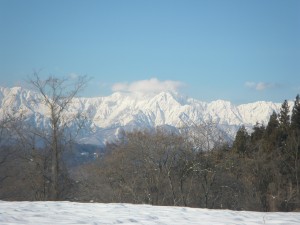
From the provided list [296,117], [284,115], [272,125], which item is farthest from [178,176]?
[284,115]

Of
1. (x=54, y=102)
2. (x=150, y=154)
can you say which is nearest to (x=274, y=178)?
(x=150, y=154)

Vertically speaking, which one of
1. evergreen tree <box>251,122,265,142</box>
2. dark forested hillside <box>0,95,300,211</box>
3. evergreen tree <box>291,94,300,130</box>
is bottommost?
dark forested hillside <box>0,95,300,211</box>

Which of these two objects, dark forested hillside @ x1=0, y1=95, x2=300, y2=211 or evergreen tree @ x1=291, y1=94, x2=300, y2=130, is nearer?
dark forested hillside @ x1=0, y1=95, x2=300, y2=211

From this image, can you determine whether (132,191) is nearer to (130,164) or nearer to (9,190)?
(130,164)

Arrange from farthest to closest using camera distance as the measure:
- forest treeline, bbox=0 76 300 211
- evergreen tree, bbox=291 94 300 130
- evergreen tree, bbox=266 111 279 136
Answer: evergreen tree, bbox=266 111 279 136 < evergreen tree, bbox=291 94 300 130 < forest treeline, bbox=0 76 300 211

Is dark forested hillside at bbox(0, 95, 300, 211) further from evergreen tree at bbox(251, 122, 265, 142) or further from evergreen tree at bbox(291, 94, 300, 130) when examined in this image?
evergreen tree at bbox(251, 122, 265, 142)

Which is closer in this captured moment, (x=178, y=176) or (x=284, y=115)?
(x=178, y=176)

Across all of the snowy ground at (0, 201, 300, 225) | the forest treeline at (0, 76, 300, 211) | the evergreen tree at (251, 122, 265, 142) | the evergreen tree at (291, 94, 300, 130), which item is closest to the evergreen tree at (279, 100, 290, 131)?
the evergreen tree at (291, 94, 300, 130)

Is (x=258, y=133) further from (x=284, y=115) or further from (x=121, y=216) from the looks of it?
(x=121, y=216)

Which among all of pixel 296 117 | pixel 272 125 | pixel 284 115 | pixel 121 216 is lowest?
pixel 121 216

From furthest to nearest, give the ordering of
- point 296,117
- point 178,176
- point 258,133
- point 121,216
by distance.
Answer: point 258,133 → point 296,117 → point 178,176 → point 121,216

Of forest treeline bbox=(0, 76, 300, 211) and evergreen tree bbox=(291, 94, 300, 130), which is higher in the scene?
evergreen tree bbox=(291, 94, 300, 130)

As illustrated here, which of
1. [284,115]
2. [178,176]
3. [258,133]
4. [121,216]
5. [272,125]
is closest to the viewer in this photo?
[121,216]

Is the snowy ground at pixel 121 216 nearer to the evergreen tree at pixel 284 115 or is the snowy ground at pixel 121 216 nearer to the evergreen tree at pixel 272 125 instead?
the evergreen tree at pixel 272 125
